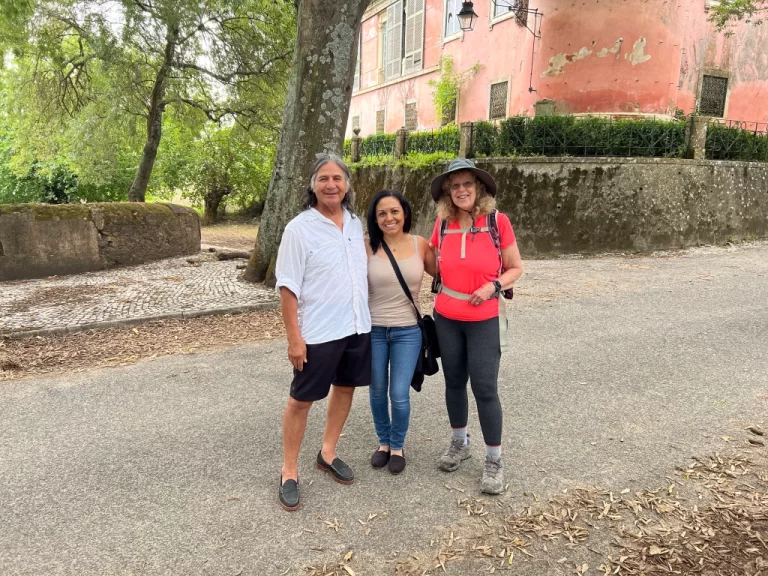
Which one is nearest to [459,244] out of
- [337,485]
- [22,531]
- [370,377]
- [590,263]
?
[370,377]

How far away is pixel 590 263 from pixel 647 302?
3.68 meters

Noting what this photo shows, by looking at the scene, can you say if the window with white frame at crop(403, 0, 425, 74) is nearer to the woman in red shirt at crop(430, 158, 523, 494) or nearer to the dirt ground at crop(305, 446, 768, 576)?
the woman in red shirt at crop(430, 158, 523, 494)

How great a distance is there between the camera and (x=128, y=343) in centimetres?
601

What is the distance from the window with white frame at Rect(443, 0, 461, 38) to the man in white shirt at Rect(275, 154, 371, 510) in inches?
779

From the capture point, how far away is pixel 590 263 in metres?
11.3

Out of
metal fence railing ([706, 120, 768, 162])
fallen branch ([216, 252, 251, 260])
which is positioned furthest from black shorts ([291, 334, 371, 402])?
metal fence railing ([706, 120, 768, 162])

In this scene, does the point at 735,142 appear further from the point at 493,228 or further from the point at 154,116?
the point at 154,116

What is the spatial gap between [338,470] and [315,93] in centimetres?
596

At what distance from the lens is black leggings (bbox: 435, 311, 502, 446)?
10.1 ft

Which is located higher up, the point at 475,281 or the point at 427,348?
the point at 475,281

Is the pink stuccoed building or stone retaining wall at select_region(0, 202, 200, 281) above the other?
the pink stuccoed building

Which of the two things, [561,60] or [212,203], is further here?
[212,203]

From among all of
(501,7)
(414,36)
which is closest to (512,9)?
(501,7)

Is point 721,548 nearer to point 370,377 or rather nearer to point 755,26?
point 370,377
